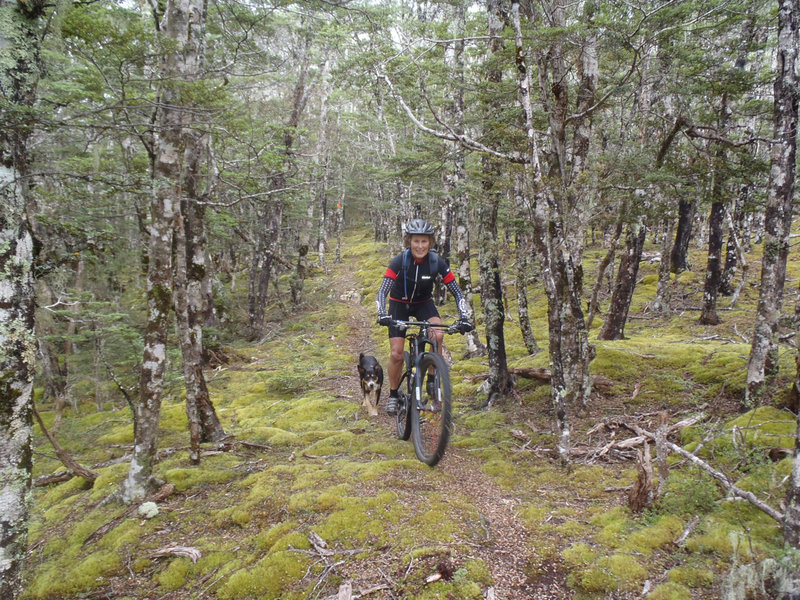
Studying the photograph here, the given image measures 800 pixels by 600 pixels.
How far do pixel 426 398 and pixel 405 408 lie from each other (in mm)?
899

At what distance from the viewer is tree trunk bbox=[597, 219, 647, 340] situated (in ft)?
31.1

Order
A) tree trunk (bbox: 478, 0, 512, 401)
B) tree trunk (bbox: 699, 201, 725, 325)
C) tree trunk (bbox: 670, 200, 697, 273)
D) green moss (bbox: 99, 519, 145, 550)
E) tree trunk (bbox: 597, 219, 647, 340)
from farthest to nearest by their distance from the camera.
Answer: tree trunk (bbox: 670, 200, 697, 273) < tree trunk (bbox: 699, 201, 725, 325) < tree trunk (bbox: 597, 219, 647, 340) < tree trunk (bbox: 478, 0, 512, 401) < green moss (bbox: 99, 519, 145, 550)

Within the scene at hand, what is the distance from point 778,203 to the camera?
17.0 feet

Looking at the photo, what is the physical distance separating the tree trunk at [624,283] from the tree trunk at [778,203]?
3.46 metres

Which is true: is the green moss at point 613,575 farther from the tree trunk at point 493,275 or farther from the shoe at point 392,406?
the tree trunk at point 493,275

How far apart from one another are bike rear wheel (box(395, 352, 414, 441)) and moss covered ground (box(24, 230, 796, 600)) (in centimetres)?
20

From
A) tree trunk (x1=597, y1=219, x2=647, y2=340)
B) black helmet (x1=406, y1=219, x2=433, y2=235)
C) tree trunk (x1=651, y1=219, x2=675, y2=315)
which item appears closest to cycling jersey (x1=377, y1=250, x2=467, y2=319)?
black helmet (x1=406, y1=219, x2=433, y2=235)

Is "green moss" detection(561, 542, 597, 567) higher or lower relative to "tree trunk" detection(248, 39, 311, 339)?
lower

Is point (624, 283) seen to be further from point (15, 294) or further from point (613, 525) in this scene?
point (15, 294)

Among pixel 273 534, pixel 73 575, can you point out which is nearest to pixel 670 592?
pixel 273 534

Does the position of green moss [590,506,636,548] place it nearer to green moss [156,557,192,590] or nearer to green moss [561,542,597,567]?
green moss [561,542,597,567]

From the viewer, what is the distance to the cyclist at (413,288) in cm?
556

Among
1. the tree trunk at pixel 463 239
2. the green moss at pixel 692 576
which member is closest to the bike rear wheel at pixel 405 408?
the green moss at pixel 692 576

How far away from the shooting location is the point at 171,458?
6164 mm
